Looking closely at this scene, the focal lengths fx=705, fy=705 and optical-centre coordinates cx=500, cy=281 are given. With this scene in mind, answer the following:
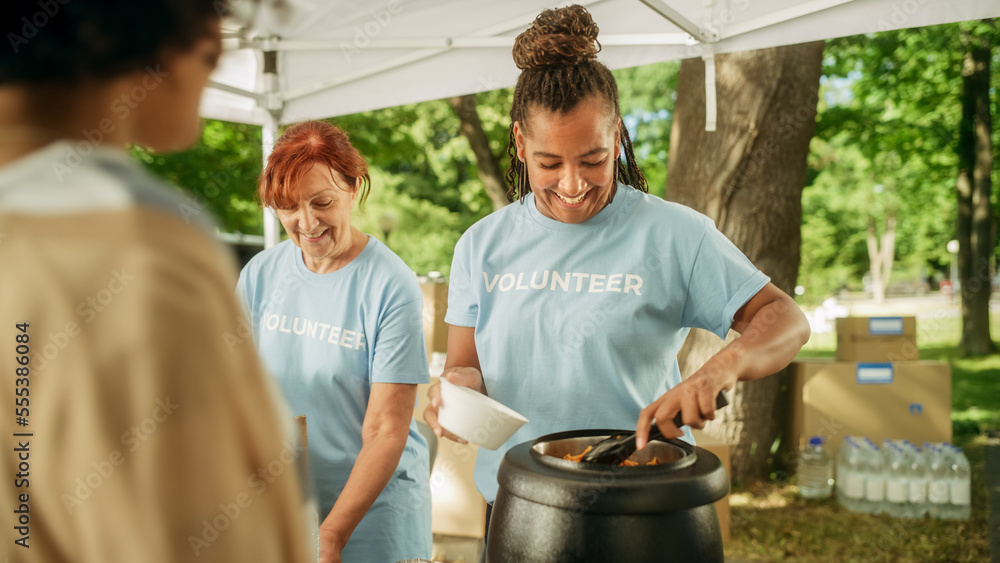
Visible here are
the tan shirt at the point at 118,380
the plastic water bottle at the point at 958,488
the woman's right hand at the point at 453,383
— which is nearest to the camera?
the tan shirt at the point at 118,380

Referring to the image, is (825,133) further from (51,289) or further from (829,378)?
(51,289)

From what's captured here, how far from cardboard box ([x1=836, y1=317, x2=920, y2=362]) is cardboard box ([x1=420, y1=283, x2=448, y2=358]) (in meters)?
2.78

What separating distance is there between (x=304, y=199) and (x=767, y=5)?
1.63m

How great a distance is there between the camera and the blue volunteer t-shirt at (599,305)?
1455 millimetres

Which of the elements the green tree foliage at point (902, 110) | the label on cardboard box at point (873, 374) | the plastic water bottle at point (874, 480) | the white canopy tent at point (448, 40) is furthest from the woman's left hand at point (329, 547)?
the green tree foliage at point (902, 110)

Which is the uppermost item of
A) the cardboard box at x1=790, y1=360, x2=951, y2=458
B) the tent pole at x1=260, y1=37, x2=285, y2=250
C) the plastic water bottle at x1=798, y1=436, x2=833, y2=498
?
the tent pole at x1=260, y1=37, x2=285, y2=250

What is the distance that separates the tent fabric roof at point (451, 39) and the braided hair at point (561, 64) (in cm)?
89

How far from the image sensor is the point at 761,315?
1368 millimetres

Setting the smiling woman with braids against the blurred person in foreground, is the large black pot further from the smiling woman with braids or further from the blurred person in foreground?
the blurred person in foreground

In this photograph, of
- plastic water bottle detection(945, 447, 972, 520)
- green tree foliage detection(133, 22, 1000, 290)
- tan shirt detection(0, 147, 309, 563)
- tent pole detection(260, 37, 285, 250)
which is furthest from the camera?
green tree foliage detection(133, 22, 1000, 290)

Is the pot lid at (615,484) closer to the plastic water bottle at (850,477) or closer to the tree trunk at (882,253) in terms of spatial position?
the plastic water bottle at (850,477)

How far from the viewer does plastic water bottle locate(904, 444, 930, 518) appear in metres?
4.40

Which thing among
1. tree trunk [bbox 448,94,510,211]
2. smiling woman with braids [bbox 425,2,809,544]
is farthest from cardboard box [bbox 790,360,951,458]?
tree trunk [bbox 448,94,510,211]

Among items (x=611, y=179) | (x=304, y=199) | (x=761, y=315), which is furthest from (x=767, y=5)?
(x=304, y=199)
